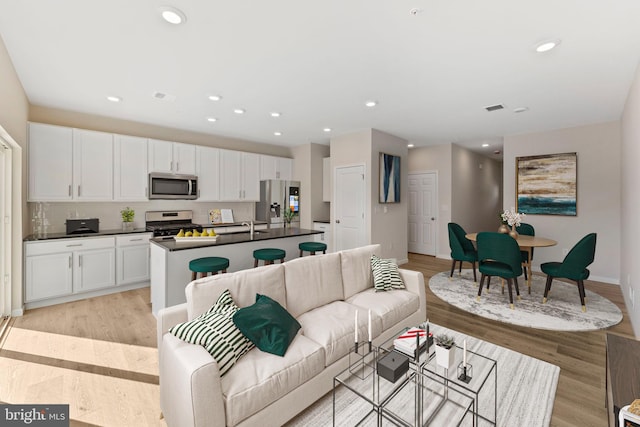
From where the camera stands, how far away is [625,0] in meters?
1.86

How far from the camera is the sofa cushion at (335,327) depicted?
76.0 inches

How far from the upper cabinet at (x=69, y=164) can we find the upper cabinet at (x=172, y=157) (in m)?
0.59

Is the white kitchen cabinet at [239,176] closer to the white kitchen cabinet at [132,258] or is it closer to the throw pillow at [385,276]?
the white kitchen cabinet at [132,258]

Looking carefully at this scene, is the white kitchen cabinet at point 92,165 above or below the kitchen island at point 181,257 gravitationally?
above

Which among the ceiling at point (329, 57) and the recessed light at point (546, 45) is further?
the recessed light at point (546, 45)

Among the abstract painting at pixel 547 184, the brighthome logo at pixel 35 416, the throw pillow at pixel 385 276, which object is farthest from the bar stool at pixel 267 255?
the abstract painting at pixel 547 184

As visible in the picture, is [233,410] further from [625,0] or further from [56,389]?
[625,0]

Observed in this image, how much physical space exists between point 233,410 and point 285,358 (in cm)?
38

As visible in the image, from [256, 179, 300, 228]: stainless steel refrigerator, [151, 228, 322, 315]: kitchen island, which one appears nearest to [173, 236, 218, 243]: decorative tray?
[151, 228, 322, 315]: kitchen island

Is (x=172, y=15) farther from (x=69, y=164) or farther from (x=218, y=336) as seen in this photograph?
(x=69, y=164)

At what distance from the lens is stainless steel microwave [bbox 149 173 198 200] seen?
15.6 feet

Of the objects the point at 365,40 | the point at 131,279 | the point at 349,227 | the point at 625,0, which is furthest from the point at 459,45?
the point at 131,279

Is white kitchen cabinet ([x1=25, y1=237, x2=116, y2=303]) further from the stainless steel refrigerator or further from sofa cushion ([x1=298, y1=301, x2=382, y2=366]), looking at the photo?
sofa cushion ([x1=298, y1=301, x2=382, y2=366])

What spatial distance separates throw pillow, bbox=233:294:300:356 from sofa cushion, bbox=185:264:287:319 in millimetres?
228
